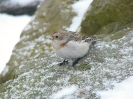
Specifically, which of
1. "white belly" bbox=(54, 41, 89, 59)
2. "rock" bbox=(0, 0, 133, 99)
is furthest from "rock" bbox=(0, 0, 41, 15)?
"white belly" bbox=(54, 41, 89, 59)

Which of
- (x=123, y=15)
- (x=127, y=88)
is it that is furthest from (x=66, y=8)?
(x=127, y=88)

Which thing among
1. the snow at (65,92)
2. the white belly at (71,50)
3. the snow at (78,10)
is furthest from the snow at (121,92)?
the snow at (78,10)

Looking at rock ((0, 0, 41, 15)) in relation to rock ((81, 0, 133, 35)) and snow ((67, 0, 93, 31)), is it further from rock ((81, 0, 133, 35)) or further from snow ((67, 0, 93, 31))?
rock ((81, 0, 133, 35))

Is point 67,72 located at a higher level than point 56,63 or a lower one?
lower

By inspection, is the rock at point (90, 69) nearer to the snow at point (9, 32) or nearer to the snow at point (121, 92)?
the snow at point (121, 92)

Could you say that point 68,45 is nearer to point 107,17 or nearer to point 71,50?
point 71,50

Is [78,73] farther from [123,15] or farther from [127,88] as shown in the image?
[123,15]

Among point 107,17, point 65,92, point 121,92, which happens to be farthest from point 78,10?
point 121,92
